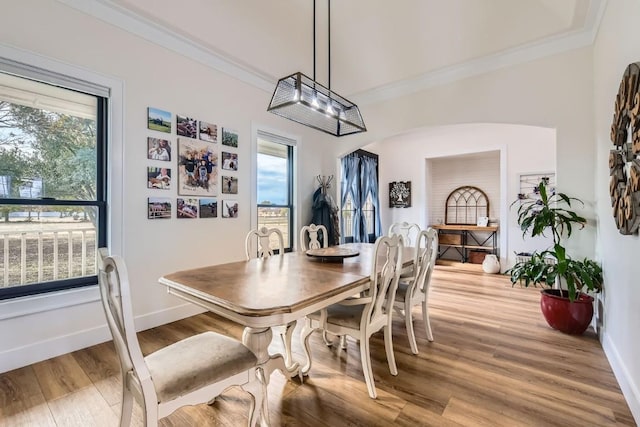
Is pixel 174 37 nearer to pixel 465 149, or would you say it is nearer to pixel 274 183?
pixel 274 183

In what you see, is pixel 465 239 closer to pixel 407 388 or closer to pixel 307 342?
pixel 407 388

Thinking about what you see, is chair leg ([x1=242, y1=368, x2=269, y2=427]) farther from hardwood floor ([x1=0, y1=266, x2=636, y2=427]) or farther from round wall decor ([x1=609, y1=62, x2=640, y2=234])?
round wall decor ([x1=609, y1=62, x2=640, y2=234])

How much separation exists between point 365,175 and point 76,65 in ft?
16.9

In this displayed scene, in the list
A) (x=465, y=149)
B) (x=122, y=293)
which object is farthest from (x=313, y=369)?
(x=465, y=149)

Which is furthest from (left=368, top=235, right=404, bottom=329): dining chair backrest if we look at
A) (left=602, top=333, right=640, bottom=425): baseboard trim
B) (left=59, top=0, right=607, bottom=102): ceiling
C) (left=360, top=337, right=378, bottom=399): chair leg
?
(left=59, top=0, right=607, bottom=102): ceiling

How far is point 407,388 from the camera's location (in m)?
1.92

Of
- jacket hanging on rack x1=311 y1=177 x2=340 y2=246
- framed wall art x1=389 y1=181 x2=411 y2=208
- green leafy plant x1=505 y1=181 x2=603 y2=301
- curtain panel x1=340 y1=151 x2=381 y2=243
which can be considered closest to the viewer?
green leafy plant x1=505 y1=181 x2=603 y2=301

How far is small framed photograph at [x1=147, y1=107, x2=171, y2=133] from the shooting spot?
114 inches

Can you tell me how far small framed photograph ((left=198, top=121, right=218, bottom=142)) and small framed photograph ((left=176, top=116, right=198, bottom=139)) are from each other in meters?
0.06

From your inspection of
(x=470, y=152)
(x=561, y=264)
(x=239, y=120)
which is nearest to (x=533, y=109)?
(x=561, y=264)

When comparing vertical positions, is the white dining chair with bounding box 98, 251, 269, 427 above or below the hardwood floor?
above

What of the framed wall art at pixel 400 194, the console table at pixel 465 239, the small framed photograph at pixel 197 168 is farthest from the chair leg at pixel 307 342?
the framed wall art at pixel 400 194

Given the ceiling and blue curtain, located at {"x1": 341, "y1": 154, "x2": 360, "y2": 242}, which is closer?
the ceiling

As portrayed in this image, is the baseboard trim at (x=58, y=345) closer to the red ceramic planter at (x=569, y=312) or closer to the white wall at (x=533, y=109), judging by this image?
the white wall at (x=533, y=109)
